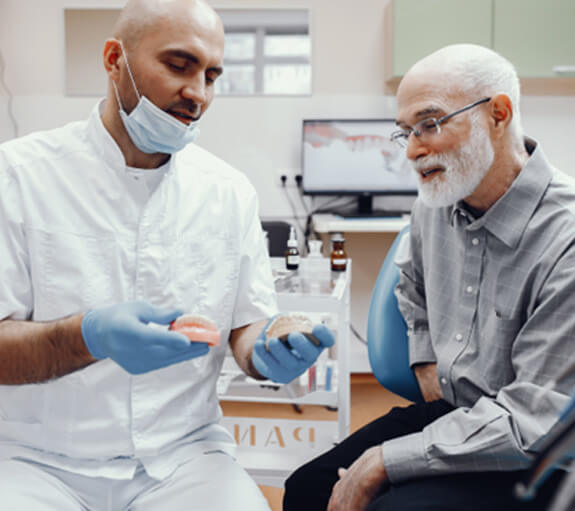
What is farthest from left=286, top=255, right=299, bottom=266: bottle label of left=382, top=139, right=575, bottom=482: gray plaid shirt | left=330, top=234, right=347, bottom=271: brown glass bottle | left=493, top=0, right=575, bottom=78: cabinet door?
left=493, top=0, right=575, bottom=78: cabinet door

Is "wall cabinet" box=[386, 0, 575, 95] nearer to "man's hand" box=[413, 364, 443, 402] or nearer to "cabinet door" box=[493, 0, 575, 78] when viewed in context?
"cabinet door" box=[493, 0, 575, 78]

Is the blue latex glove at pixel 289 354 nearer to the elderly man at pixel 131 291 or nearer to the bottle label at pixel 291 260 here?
the elderly man at pixel 131 291

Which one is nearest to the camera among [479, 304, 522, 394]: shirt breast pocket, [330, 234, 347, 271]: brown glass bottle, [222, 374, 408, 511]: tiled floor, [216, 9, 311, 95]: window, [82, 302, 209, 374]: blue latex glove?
[82, 302, 209, 374]: blue latex glove

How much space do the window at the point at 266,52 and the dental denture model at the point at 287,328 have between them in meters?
2.51

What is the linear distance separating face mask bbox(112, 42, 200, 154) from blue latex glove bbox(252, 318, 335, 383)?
45cm

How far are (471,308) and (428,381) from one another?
0.77 ft

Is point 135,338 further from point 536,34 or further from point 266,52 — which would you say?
point 536,34

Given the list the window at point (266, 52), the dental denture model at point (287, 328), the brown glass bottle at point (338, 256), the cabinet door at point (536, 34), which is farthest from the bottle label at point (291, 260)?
the cabinet door at point (536, 34)

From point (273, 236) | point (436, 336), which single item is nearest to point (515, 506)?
point (436, 336)

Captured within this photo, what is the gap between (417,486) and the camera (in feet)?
3.17

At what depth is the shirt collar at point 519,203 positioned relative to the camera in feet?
3.50

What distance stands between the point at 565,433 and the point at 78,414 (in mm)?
930

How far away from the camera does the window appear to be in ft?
10.6

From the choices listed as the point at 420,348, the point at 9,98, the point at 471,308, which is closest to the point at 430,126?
the point at 471,308
